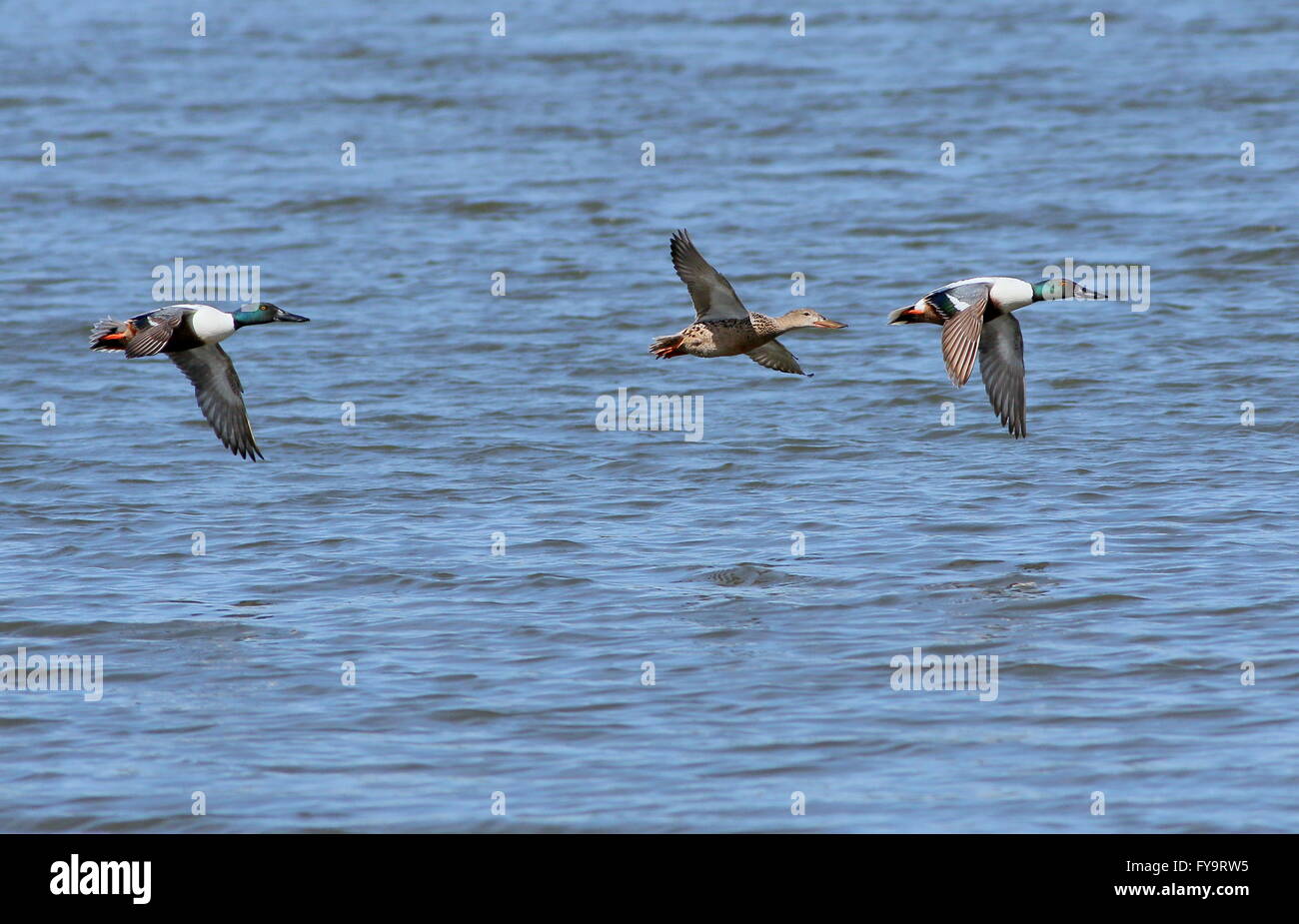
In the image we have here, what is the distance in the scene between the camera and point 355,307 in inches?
776

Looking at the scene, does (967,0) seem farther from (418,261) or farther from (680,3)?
(418,261)

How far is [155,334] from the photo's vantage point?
1136 centimetres

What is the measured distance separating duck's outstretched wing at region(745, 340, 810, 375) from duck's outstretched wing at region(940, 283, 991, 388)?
91 cm

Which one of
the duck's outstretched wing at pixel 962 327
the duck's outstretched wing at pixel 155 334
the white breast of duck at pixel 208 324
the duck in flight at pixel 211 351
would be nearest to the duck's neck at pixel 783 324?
the duck's outstretched wing at pixel 962 327

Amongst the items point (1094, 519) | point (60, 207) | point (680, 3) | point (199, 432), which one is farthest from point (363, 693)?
point (680, 3)

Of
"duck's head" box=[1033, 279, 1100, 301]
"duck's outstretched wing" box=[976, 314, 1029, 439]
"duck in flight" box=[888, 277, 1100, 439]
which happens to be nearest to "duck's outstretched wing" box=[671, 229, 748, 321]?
"duck in flight" box=[888, 277, 1100, 439]

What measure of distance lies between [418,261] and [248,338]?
8.92 ft

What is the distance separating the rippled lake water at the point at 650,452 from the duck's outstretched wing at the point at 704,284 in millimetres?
1555

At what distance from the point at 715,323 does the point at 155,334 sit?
3249 millimetres

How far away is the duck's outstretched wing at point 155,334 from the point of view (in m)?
11.2

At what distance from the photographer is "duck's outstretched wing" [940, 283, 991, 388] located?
11.1 meters

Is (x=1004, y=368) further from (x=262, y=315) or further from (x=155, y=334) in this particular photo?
(x=155, y=334)

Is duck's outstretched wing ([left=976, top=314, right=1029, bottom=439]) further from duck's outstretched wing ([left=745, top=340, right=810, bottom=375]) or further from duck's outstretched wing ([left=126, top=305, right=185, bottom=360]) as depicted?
duck's outstretched wing ([left=126, top=305, right=185, bottom=360])
